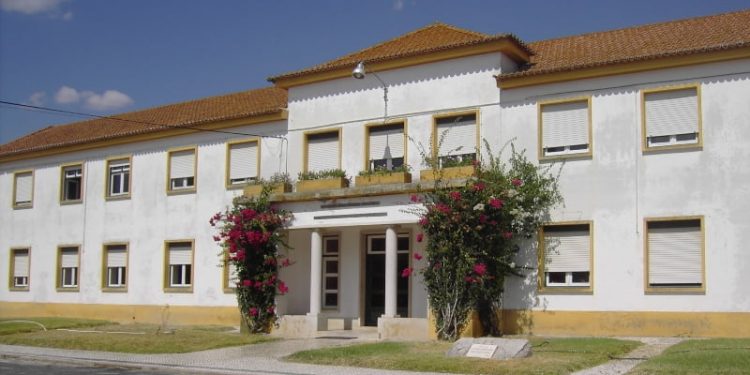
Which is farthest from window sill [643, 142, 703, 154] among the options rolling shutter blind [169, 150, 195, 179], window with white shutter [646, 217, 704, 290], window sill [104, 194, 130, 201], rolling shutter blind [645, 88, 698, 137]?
window sill [104, 194, 130, 201]

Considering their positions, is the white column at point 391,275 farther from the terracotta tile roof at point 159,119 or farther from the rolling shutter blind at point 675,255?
the terracotta tile roof at point 159,119

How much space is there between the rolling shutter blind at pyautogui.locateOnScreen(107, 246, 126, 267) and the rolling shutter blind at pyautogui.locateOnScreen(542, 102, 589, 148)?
617 inches

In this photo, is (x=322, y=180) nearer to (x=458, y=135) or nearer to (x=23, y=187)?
(x=458, y=135)

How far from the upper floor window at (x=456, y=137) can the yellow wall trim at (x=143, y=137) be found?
5.21 m

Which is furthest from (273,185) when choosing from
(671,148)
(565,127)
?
(671,148)

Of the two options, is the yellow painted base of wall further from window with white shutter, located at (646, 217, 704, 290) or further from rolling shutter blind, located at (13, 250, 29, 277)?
window with white shutter, located at (646, 217, 704, 290)

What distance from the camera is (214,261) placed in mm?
27312

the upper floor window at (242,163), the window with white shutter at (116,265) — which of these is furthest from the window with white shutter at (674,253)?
the window with white shutter at (116,265)

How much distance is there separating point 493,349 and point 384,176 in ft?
24.1

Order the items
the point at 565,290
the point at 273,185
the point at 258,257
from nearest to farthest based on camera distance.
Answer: the point at 565,290 → the point at 258,257 → the point at 273,185

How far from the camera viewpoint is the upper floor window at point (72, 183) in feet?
104

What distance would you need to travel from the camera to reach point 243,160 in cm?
2716

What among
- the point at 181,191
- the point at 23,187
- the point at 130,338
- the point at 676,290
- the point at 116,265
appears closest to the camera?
the point at 676,290

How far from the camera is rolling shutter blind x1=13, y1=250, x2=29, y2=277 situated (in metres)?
33.2
